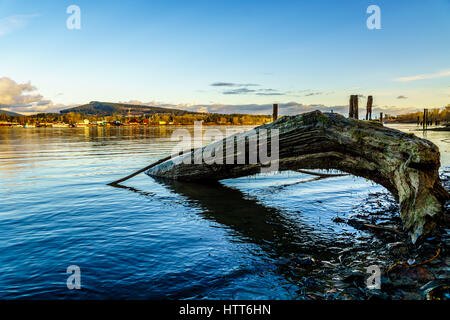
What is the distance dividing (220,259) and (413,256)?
312 centimetres

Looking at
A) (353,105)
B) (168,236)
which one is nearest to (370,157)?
(168,236)

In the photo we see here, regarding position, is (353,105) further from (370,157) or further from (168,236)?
(168,236)

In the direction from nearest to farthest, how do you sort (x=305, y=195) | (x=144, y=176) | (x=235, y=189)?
(x=305, y=195) → (x=235, y=189) → (x=144, y=176)

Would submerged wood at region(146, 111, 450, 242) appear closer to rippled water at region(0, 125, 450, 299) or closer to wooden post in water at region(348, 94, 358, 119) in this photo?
rippled water at region(0, 125, 450, 299)

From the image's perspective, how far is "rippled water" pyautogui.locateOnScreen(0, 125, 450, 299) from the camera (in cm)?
417

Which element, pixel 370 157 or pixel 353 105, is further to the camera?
pixel 353 105

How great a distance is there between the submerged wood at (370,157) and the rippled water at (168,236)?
1.22 meters

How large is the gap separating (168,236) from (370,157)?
196 inches

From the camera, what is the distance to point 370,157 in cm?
682

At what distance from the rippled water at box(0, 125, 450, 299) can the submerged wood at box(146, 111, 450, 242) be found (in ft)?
4.00

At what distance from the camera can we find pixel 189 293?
156 inches

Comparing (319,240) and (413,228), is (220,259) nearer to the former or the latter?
(319,240)

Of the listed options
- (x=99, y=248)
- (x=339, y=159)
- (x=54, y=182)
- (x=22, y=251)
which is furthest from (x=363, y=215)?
(x=54, y=182)

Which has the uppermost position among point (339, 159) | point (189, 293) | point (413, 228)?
point (339, 159)
